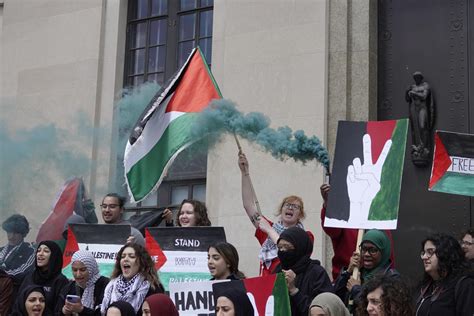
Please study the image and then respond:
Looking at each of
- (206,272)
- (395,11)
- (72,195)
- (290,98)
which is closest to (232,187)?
(290,98)

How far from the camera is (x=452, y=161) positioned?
9.05 meters

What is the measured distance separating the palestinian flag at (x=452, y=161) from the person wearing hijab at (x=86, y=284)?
3.20 metres

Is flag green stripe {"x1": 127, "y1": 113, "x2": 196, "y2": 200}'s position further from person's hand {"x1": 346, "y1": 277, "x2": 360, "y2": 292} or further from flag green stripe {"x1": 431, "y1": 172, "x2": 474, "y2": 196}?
person's hand {"x1": 346, "y1": 277, "x2": 360, "y2": 292}

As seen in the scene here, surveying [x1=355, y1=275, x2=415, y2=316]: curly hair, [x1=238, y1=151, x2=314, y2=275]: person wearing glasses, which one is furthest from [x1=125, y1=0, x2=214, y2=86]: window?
[x1=355, y1=275, x2=415, y2=316]: curly hair

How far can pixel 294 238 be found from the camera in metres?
8.02

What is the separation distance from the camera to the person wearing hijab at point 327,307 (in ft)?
22.4

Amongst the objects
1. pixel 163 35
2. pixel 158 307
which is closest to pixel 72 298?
pixel 158 307

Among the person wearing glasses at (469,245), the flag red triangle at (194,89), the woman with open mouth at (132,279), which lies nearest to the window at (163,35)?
the flag red triangle at (194,89)

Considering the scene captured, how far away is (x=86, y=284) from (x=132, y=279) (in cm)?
79

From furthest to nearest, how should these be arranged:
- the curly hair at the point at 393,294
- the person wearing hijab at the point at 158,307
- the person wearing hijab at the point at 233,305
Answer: the person wearing hijab at the point at 158,307 < the person wearing hijab at the point at 233,305 < the curly hair at the point at 393,294

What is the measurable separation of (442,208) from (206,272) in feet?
13.4

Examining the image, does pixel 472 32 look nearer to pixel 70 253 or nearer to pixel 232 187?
pixel 232 187

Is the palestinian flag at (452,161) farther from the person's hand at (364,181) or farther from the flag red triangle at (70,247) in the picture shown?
the flag red triangle at (70,247)

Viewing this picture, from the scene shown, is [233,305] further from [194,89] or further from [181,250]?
[194,89]
